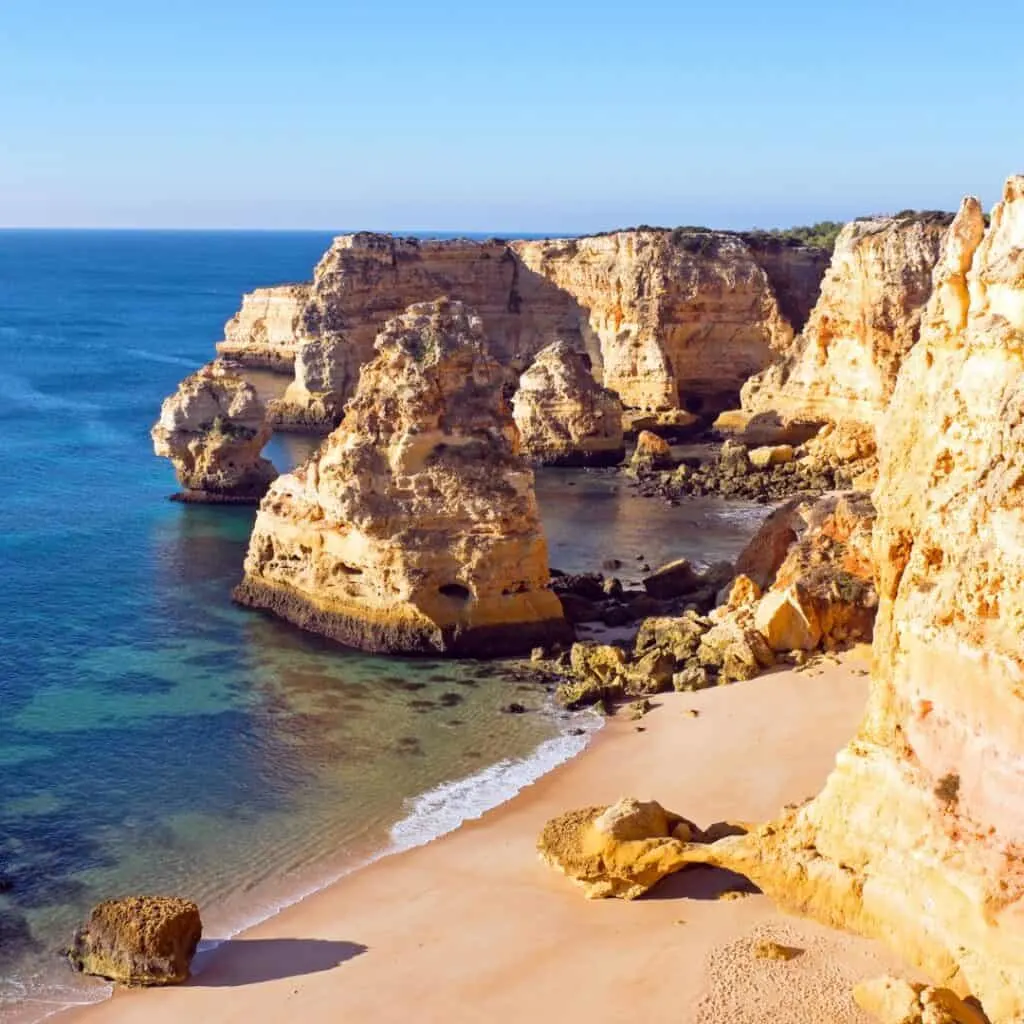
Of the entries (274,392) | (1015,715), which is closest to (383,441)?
(1015,715)

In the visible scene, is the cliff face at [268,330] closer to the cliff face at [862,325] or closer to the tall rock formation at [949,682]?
the cliff face at [862,325]

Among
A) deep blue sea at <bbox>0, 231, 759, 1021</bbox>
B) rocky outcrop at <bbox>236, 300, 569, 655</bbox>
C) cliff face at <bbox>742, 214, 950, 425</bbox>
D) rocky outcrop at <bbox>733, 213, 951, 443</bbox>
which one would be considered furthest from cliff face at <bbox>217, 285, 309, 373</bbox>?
rocky outcrop at <bbox>236, 300, 569, 655</bbox>

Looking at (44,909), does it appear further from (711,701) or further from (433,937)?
(711,701)

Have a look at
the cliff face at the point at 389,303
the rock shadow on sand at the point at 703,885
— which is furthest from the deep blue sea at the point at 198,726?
the cliff face at the point at 389,303

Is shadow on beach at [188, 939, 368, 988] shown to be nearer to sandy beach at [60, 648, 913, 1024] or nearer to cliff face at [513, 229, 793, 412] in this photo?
sandy beach at [60, 648, 913, 1024]

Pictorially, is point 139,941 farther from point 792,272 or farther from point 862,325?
point 792,272

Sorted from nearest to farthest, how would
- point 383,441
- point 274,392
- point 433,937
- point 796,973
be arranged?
1. point 796,973
2. point 433,937
3. point 383,441
4. point 274,392
